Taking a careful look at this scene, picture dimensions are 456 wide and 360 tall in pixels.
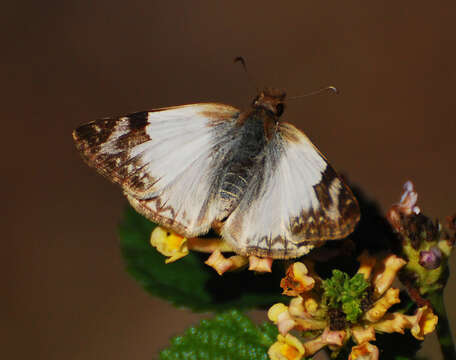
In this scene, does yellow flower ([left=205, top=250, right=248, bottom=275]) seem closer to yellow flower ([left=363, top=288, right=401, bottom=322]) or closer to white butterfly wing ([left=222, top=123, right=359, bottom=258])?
white butterfly wing ([left=222, top=123, right=359, bottom=258])

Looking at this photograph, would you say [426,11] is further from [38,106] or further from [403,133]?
[38,106]

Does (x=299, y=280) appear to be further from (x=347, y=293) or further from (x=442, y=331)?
(x=442, y=331)

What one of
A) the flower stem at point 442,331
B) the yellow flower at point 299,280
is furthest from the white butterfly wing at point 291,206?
the flower stem at point 442,331

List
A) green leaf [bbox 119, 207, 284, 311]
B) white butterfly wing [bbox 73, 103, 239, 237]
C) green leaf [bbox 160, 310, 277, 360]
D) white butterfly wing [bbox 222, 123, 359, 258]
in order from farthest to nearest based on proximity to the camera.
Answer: green leaf [bbox 119, 207, 284, 311]
white butterfly wing [bbox 73, 103, 239, 237]
green leaf [bbox 160, 310, 277, 360]
white butterfly wing [bbox 222, 123, 359, 258]

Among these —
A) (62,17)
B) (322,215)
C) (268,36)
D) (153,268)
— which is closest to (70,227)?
(62,17)

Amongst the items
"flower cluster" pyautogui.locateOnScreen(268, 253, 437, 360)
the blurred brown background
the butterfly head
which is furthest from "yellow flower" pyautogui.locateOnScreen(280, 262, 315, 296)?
the blurred brown background

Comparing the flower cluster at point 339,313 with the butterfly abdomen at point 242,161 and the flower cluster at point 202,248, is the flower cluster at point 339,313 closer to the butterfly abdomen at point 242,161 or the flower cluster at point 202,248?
the flower cluster at point 202,248
